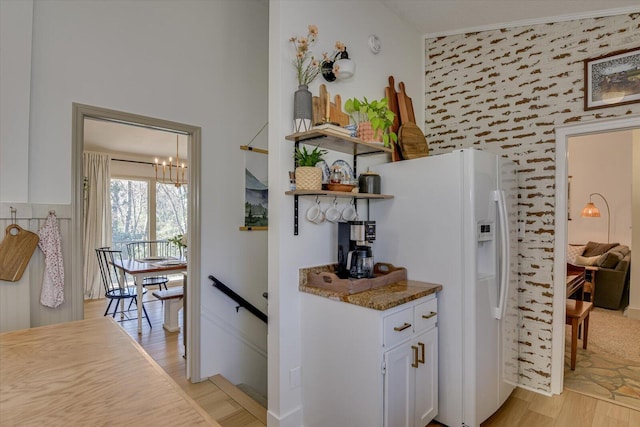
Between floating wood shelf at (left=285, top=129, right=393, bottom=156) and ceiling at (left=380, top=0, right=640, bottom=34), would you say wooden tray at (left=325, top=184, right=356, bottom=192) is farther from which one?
ceiling at (left=380, top=0, right=640, bottom=34)

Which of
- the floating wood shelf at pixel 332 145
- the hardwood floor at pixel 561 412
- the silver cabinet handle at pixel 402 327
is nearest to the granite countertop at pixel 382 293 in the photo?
the silver cabinet handle at pixel 402 327

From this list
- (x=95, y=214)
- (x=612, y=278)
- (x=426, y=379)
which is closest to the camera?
(x=426, y=379)

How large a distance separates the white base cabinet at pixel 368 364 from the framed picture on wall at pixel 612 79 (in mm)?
1916

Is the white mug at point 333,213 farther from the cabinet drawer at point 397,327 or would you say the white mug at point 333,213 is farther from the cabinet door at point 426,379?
the cabinet door at point 426,379

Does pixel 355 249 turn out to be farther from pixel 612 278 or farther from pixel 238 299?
pixel 612 278

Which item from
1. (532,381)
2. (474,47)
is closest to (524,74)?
(474,47)

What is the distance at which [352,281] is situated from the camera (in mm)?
1973

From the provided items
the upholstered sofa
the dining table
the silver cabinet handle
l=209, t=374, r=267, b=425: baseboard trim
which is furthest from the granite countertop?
the upholstered sofa

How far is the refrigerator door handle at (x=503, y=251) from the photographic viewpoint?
231cm

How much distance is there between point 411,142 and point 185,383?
8.79ft

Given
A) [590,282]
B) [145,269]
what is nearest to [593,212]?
[590,282]

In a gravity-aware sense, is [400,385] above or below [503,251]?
below

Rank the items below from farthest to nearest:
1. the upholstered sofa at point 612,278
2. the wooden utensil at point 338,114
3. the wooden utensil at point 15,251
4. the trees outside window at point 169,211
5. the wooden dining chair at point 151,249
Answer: the trees outside window at point 169,211 → the wooden dining chair at point 151,249 → the upholstered sofa at point 612,278 → the wooden utensil at point 338,114 → the wooden utensil at point 15,251

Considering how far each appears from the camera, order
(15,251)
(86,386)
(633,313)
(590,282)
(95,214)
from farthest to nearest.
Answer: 1. (95,214)
2. (590,282)
3. (633,313)
4. (15,251)
5. (86,386)
